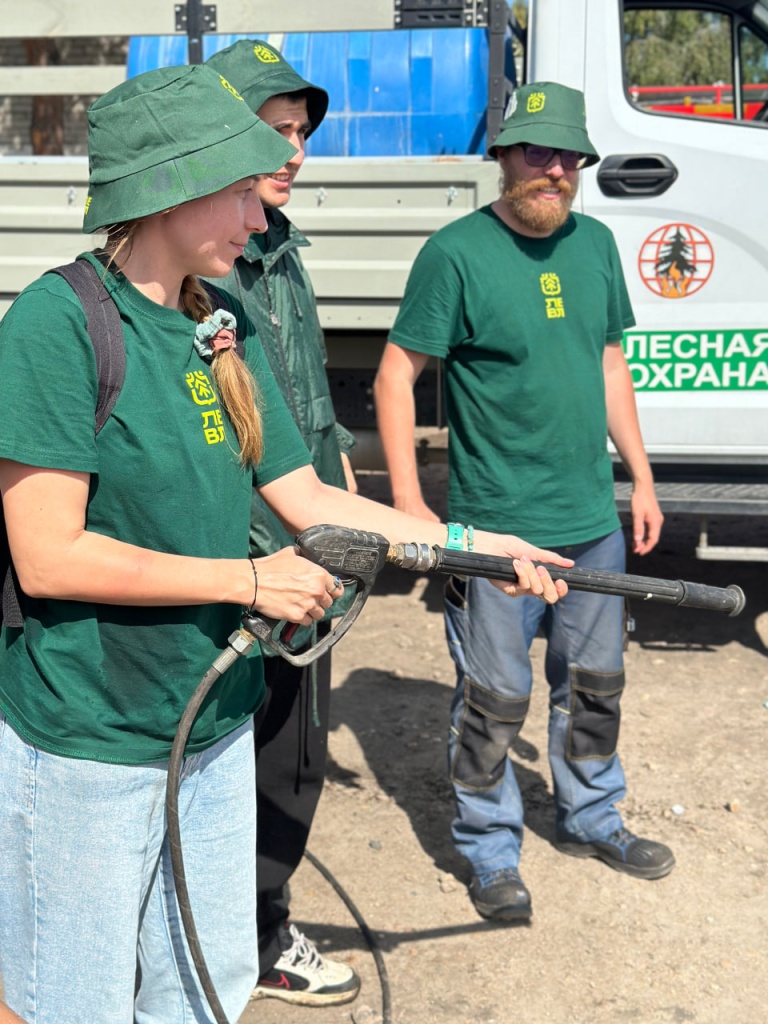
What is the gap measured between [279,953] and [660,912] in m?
1.03

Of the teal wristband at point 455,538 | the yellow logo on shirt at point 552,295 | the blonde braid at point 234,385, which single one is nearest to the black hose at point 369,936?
the teal wristband at point 455,538

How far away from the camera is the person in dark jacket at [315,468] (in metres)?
2.56

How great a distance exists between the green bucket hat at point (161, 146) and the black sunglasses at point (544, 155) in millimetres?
1615

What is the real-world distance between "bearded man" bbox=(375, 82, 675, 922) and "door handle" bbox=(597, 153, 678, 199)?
99cm

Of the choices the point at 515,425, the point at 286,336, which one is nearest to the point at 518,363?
the point at 515,425

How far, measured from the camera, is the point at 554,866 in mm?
3496

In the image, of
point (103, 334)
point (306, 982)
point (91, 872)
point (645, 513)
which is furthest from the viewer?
point (645, 513)

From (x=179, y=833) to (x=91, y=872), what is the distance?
14 centimetres

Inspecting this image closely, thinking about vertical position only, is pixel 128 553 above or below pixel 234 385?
below

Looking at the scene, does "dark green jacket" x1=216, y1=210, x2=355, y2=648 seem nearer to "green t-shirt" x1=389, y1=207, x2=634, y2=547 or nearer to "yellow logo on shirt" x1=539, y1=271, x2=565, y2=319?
"green t-shirt" x1=389, y1=207, x2=634, y2=547

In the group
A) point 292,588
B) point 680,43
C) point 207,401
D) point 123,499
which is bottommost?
point 292,588

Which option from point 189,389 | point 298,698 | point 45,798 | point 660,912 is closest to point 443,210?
point 298,698

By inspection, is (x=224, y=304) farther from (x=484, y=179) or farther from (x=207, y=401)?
(x=484, y=179)

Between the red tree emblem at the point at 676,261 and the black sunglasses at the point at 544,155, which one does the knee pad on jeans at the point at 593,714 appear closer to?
the black sunglasses at the point at 544,155
